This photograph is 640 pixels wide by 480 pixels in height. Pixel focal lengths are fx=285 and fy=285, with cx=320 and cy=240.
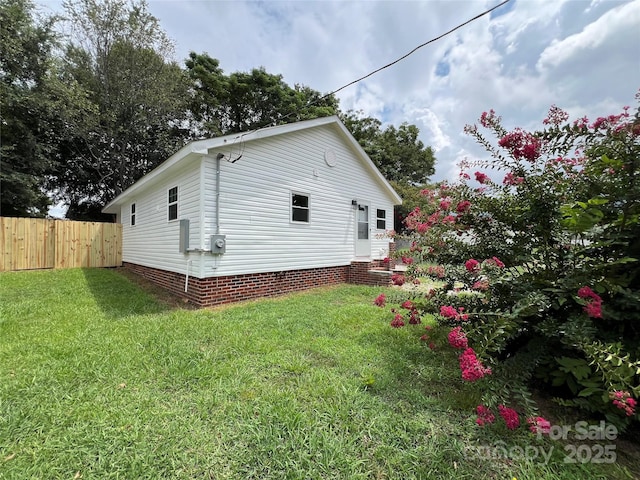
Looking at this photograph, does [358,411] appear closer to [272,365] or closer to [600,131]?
[272,365]

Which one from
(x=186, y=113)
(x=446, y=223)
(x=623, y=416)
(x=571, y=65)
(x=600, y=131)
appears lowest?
(x=623, y=416)

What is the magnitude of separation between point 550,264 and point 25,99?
18.4 meters

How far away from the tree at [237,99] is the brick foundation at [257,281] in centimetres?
1199

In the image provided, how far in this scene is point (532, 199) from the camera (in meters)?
2.66

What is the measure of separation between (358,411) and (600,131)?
9.85 ft

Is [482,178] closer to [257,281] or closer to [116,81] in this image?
[257,281]

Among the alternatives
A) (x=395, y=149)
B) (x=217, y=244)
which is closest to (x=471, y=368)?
(x=217, y=244)

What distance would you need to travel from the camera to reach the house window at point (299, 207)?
25.0 ft

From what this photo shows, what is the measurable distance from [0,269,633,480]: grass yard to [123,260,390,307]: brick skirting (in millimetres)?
1650

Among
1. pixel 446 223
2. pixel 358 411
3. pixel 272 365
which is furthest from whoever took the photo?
pixel 446 223

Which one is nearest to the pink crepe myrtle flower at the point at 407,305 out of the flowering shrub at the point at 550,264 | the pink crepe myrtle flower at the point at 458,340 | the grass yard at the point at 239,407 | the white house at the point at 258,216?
the flowering shrub at the point at 550,264

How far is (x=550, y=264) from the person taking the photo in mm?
2607

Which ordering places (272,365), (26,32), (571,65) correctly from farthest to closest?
(26,32) → (571,65) → (272,365)

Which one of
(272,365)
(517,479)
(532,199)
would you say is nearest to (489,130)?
(532,199)
